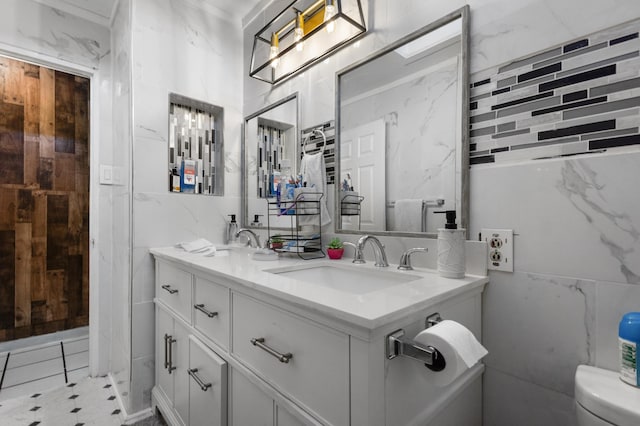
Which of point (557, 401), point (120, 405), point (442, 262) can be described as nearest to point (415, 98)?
point (442, 262)

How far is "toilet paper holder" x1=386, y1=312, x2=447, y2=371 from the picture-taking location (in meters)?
0.58

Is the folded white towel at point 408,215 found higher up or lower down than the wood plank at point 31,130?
lower down

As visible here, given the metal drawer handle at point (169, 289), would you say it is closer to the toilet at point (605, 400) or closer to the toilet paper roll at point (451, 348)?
the toilet paper roll at point (451, 348)

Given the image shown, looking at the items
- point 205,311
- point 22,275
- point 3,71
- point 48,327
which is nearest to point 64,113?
point 3,71

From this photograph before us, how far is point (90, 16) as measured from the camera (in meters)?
2.03

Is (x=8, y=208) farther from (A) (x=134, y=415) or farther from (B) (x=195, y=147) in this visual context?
(A) (x=134, y=415)

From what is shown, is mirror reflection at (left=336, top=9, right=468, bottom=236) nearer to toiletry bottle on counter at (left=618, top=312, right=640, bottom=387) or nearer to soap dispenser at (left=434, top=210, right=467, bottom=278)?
soap dispenser at (left=434, top=210, right=467, bottom=278)

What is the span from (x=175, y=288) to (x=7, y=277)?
6.90 feet

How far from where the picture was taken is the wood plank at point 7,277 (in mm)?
2416

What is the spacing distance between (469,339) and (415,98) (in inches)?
33.5

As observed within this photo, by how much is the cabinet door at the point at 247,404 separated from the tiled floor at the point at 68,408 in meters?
0.90

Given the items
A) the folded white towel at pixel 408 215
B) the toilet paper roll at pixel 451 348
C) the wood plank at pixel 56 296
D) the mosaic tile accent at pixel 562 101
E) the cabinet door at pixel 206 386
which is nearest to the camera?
the toilet paper roll at pixel 451 348

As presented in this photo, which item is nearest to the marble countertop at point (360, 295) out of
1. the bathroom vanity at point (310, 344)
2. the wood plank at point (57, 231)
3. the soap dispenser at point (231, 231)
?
the bathroom vanity at point (310, 344)

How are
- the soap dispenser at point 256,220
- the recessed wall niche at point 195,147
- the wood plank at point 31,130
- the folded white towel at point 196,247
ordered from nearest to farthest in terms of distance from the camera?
the folded white towel at point 196,247 → the recessed wall niche at point 195,147 → the soap dispenser at point 256,220 → the wood plank at point 31,130
